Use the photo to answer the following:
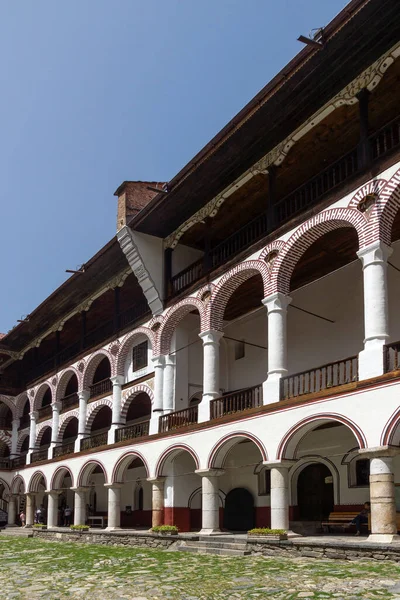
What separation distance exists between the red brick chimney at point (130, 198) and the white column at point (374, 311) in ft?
34.7

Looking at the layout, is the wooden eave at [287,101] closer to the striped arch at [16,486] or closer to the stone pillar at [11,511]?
the striped arch at [16,486]

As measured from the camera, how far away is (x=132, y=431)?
2111 cm

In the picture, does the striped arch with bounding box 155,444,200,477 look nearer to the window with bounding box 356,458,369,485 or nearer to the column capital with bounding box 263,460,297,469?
the column capital with bounding box 263,460,297,469

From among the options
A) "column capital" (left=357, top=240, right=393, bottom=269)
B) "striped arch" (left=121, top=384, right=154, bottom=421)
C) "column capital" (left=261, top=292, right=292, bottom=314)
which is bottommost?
"striped arch" (left=121, top=384, right=154, bottom=421)

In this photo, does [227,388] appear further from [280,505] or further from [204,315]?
[280,505]

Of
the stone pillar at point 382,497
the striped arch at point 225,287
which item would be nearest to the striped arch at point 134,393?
the striped arch at point 225,287

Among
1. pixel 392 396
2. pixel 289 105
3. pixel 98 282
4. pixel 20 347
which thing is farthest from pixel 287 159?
pixel 20 347

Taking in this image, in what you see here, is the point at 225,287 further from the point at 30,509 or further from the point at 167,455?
the point at 30,509

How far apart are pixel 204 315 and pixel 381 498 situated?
7.54 m

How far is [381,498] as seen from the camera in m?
11.8

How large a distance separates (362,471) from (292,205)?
255 inches

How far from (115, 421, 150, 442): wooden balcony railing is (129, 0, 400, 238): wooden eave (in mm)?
6286

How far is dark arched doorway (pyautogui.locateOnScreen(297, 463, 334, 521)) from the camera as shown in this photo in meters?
17.3

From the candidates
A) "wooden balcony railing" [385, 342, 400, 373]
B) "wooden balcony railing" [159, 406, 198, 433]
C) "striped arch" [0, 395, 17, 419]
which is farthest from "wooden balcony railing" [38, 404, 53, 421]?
"wooden balcony railing" [385, 342, 400, 373]
